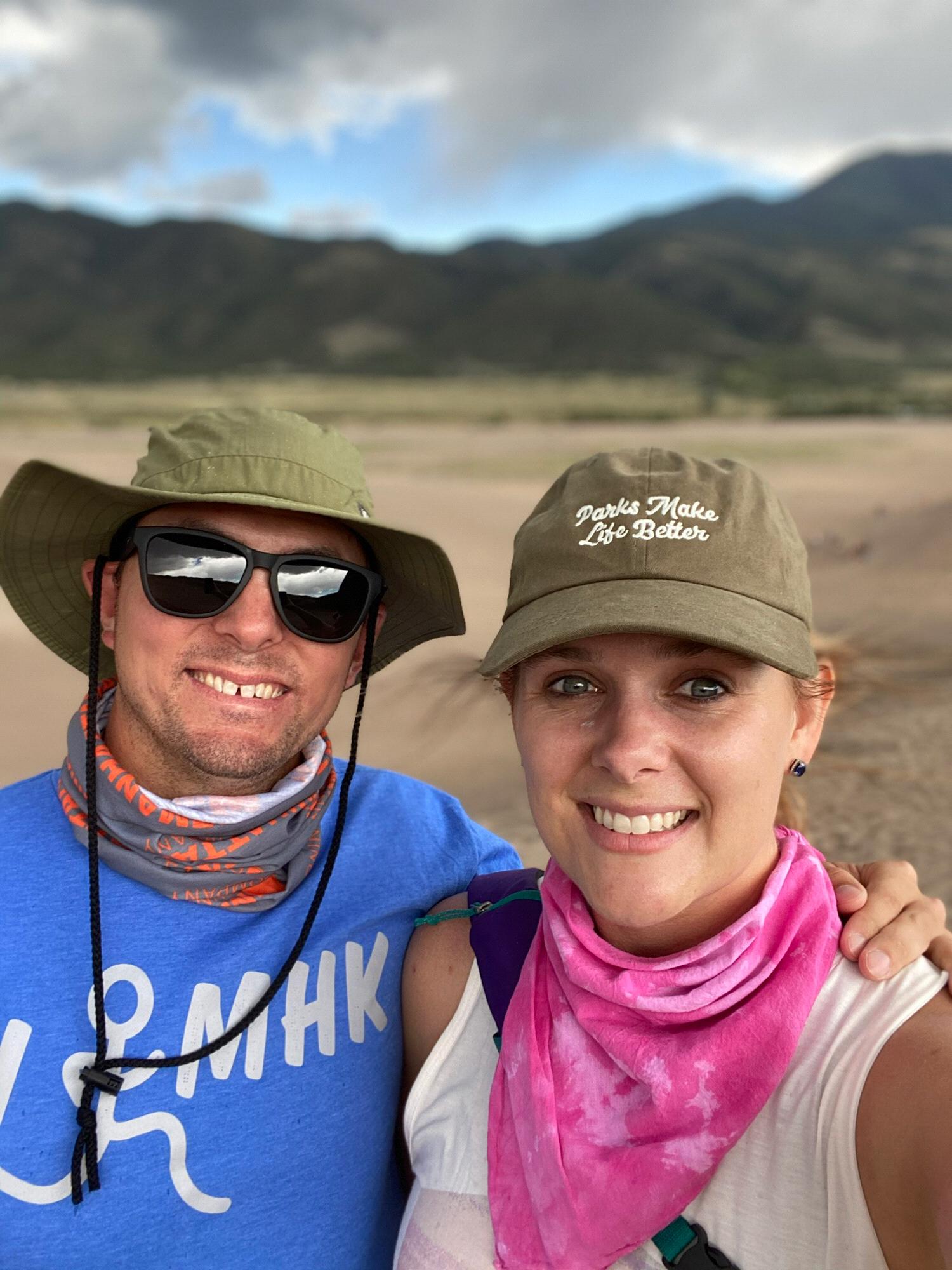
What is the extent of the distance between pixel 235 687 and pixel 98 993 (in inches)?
26.5

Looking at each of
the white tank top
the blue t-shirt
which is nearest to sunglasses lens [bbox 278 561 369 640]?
the blue t-shirt

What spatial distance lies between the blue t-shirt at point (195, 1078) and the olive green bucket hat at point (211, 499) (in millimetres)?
629

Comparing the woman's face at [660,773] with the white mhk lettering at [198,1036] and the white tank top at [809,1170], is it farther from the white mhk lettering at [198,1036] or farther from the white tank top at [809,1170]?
the white mhk lettering at [198,1036]

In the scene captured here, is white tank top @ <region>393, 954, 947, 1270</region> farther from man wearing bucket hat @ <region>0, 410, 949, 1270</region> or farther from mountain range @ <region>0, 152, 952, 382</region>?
mountain range @ <region>0, 152, 952, 382</region>

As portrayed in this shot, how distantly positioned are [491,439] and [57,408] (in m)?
18.6

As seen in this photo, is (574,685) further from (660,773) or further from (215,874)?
(215,874)

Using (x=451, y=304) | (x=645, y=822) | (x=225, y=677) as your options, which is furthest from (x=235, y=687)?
(x=451, y=304)

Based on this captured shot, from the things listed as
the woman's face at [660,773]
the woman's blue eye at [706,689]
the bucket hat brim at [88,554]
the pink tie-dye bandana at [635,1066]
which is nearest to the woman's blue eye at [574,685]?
the woman's face at [660,773]

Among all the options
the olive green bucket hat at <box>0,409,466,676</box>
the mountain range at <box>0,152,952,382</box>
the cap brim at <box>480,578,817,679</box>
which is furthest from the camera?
the mountain range at <box>0,152,952,382</box>

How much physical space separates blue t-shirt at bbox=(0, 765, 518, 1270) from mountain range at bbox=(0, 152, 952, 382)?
64.8 m

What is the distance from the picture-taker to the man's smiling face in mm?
2223

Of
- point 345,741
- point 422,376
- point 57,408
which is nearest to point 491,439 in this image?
point 57,408

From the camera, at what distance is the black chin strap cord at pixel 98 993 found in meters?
1.75

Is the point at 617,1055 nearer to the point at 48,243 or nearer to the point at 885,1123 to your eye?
the point at 885,1123
